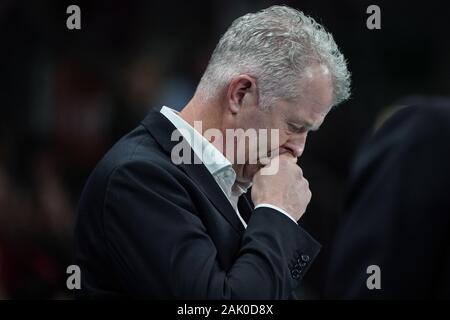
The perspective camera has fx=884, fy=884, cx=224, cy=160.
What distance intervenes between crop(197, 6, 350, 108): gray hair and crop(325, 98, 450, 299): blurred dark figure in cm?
64

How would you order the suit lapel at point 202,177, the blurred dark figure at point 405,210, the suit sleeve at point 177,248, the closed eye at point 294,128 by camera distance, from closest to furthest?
1. the blurred dark figure at point 405,210
2. the suit sleeve at point 177,248
3. the suit lapel at point 202,177
4. the closed eye at point 294,128

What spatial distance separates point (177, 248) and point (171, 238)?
0.03m

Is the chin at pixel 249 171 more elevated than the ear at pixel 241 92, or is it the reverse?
the ear at pixel 241 92

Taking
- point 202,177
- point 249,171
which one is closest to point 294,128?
point 249,171

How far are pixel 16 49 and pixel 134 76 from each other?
0.76 meters

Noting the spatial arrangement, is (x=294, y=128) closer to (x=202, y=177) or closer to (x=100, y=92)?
(x=202, y=177)

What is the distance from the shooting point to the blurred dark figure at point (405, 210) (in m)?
1.74

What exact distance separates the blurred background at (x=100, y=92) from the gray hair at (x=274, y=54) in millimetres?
1617

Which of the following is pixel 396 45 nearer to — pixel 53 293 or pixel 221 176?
pixel 53 293

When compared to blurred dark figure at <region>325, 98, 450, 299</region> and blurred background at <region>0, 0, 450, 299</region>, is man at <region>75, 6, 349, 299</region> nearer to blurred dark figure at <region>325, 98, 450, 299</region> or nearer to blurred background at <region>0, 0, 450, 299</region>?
blurred dark figure at <region>325, 98, 450, 299</region>

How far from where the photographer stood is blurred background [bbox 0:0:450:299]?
4.46m

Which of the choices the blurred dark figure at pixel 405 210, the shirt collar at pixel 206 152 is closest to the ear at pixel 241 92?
the shirt collar at pixel 206 152

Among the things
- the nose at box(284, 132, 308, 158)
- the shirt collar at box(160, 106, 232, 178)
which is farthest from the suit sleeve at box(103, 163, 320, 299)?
the nose at box(284, 132, 308, 158)

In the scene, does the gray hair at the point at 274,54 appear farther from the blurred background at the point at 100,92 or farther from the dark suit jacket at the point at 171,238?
the blurred background at the point at 100,92
